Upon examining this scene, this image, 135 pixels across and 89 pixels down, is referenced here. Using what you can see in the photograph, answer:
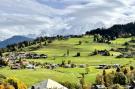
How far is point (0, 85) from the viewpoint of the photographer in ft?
513

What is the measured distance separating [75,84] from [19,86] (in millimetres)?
29641

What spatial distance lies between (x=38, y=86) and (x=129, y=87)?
4923cm

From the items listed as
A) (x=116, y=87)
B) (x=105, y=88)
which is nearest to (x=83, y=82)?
(x=105, y=88)

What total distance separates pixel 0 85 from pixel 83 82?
5198cm

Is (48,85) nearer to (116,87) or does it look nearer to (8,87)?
(8,87)

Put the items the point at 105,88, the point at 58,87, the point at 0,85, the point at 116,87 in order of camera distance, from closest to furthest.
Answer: the point at 58,87 → the point at 0,85 → the point at 116,87 → the point at 105,88

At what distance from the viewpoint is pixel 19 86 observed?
175500mm

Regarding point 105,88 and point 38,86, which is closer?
point 38,86

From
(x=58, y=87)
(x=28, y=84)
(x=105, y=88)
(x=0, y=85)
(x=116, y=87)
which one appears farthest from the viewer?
(x=28, y=84)

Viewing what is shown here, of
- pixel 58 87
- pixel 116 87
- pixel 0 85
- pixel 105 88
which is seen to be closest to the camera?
Result: pixel 58 87

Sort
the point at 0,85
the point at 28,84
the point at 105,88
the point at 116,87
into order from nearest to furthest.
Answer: the point at 0,85
the point at 116,87
the point at 105,88
the point at 28,84

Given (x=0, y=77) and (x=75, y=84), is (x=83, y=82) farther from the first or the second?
(x=0, y=77)

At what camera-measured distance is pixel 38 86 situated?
149875 millimetres

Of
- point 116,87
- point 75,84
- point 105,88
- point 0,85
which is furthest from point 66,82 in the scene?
point 0,85
